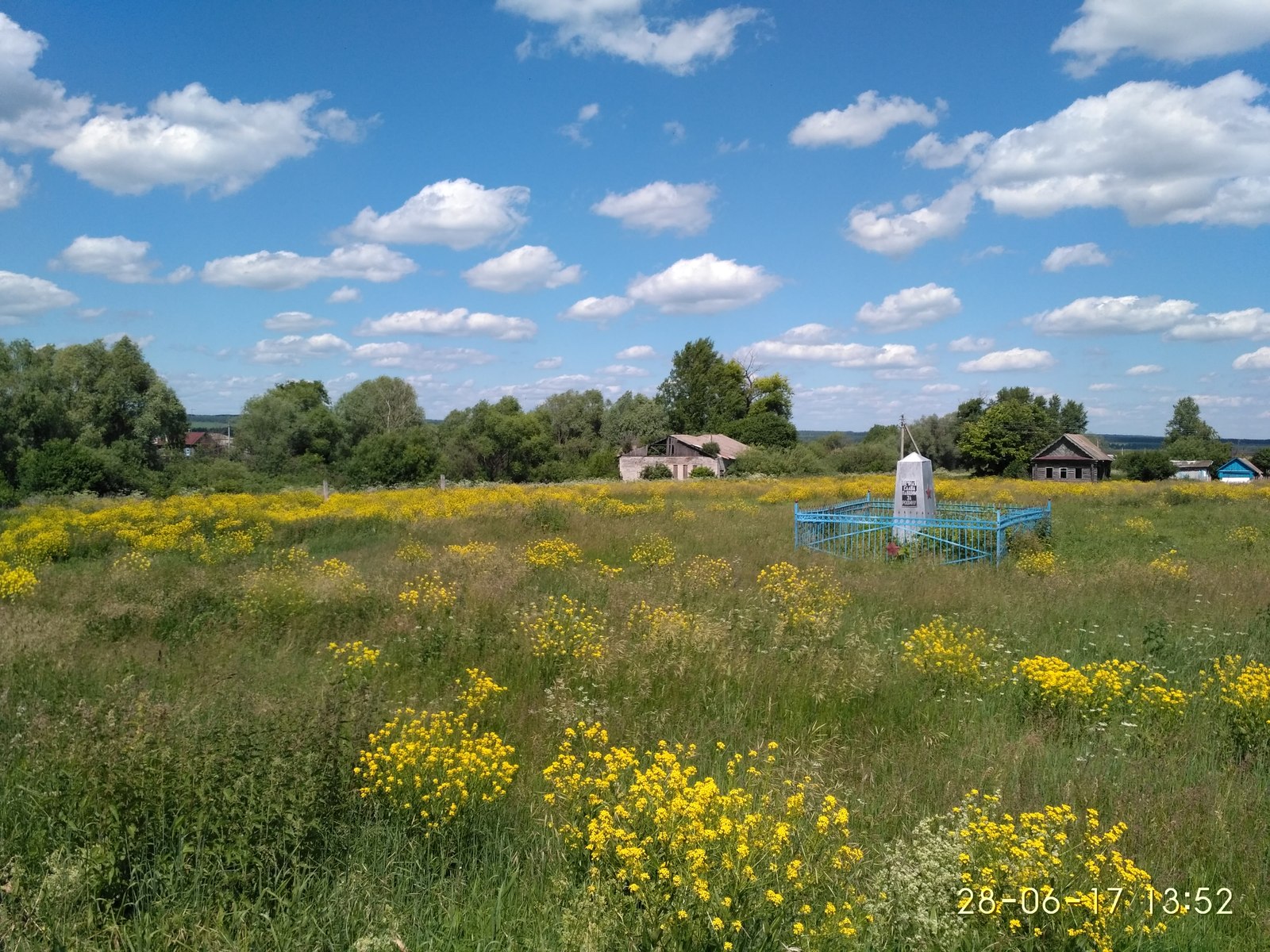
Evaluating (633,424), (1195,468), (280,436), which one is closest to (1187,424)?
(1195,468)

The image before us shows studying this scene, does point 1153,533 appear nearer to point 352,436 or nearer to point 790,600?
point 790,600

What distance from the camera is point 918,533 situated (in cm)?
1506

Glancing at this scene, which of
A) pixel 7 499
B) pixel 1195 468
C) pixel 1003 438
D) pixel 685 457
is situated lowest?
pixel 1195 468

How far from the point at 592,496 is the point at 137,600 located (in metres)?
18.8

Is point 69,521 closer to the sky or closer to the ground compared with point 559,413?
closer to the ground

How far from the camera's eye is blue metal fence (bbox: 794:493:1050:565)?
1435cm

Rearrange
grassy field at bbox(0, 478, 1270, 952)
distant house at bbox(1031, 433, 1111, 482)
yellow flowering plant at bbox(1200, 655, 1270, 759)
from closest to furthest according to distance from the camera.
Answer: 1. grassy field at bbox(0, 478, 1270, 952)
2. yellow flowering plant at bbox(1200, 655, 1270, 759)
3. distant house at bbox(1031, 433, 1111, 482)

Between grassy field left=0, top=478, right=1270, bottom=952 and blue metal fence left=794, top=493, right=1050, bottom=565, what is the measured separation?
8.89 ft

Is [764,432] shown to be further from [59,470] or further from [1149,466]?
[59,470]

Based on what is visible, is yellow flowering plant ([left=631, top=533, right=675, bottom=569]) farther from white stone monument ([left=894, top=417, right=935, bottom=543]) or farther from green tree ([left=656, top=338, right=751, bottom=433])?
green tree ([left=656, top=338, right=751, bottom=433])

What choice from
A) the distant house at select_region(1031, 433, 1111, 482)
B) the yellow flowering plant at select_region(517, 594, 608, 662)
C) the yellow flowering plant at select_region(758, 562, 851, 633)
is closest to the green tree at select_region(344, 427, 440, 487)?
the yellow flowering plant at select_region(758, 562, 851, 633)

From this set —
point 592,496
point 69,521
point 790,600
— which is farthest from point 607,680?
point 592,496

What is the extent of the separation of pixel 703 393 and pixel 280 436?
45.6 m

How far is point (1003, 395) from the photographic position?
83.8 metres
